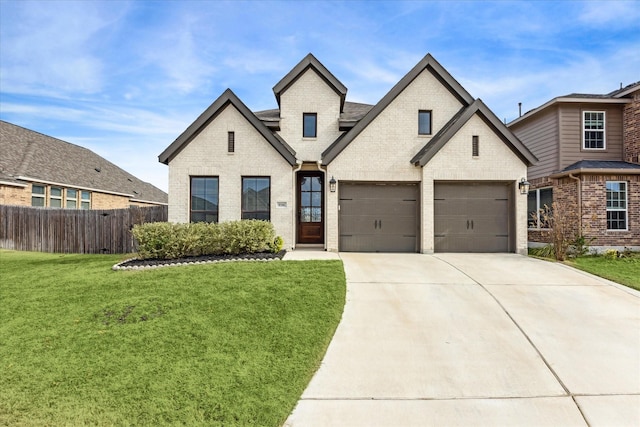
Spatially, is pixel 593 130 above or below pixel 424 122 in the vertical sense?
above

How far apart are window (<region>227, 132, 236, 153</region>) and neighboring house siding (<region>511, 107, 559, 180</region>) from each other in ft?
46.3

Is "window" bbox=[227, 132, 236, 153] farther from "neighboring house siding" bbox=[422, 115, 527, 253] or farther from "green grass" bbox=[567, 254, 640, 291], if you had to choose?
"green grass" bbox=[567, 254, 640, 291]

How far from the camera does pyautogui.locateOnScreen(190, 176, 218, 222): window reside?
11.8 meters

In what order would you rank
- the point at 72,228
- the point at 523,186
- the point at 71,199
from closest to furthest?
the point at 523,186 → the point at 72,228 → the point at 71,199

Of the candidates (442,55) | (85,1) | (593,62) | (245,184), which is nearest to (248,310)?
(245,184)

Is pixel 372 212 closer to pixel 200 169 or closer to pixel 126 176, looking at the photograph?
pixel 200 169

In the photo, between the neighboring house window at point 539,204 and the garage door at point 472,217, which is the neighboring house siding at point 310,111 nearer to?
the garage door at point 472,217

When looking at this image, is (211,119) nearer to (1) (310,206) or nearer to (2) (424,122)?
(1) (310,206)

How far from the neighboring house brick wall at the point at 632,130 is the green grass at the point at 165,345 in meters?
15.2

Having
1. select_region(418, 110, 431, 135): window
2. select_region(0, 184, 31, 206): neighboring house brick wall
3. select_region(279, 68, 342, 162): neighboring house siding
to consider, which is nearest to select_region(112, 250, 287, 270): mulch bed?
select_region(279, 68, 342, 162): neighboring house siding

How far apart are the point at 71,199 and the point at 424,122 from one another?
852 inches

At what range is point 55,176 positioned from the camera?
63.9 ft

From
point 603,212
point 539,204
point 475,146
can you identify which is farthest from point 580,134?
point 475,146

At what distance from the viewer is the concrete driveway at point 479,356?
3.55 m
